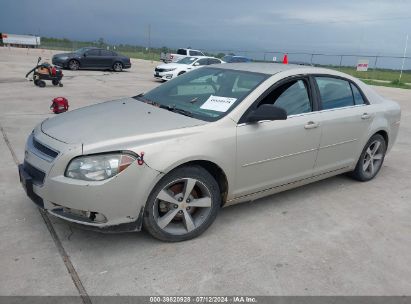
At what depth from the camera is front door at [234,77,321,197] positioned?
361cm

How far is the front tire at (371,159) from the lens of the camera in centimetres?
502

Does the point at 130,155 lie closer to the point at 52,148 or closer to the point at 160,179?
the point at 160,179

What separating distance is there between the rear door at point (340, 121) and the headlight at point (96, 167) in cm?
231

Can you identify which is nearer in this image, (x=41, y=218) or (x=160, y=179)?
(x=160, y=179)

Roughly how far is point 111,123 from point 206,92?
1.10m

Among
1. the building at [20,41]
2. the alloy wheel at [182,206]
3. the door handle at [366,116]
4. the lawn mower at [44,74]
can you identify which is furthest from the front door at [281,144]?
the building at [20,41]

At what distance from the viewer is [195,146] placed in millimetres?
3223

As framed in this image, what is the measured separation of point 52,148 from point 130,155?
640mm

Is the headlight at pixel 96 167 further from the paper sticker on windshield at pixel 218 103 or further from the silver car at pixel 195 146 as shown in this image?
the paper sticker on windshield at pixel 218 103

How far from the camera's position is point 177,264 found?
3.04m

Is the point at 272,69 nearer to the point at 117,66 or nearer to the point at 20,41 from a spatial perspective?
the point at 117,66

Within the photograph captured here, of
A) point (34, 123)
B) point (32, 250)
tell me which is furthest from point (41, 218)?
point (34, 123)

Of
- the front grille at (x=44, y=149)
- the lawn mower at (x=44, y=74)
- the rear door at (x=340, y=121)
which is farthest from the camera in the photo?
the lawn mower at (x=44, y=74)

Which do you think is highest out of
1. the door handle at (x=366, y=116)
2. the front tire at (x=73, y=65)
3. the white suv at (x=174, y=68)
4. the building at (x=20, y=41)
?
the door handle at (x=366, y=116)
